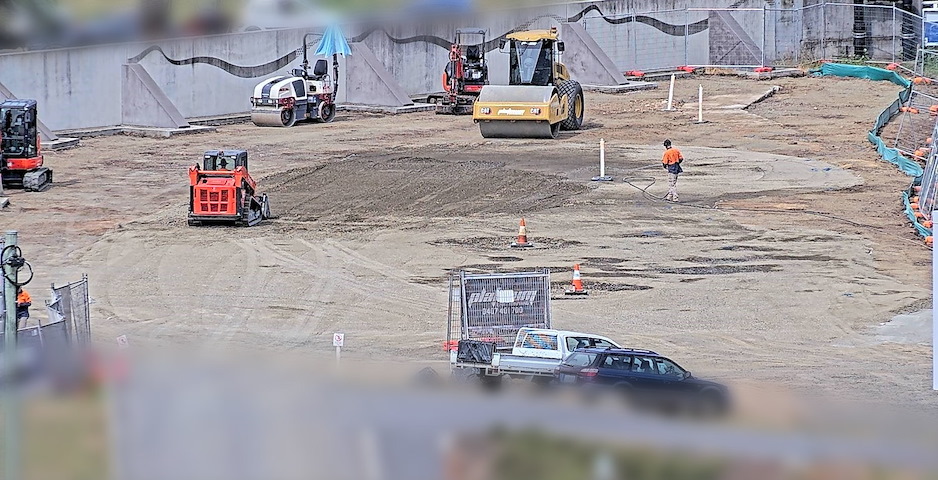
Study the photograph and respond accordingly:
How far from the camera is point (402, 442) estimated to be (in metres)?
5.66

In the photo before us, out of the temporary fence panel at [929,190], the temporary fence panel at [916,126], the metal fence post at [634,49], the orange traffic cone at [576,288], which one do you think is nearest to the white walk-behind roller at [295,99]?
the temporary fence panel at [916,126]

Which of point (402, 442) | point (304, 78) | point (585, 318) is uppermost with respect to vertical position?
point (304, 78)

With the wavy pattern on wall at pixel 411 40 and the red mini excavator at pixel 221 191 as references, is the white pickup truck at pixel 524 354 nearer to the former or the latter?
the red mini excavator at pixel 221 191

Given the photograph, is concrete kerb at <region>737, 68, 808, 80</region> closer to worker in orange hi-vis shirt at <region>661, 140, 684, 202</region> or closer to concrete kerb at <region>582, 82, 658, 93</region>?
concrete kerb at <region>582, 82, 658, 93</region>

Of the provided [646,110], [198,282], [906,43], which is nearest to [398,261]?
[198,282]

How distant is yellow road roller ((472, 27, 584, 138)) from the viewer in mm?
40594

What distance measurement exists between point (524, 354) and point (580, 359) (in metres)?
1.23

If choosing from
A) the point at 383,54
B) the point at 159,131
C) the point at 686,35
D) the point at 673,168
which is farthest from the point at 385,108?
A: the point at 673,168

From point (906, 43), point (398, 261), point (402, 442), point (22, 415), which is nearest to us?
point (402, 442)

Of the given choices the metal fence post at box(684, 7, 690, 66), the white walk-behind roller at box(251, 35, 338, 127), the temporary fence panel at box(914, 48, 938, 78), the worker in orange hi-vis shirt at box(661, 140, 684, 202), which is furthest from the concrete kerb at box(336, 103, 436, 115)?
the worker in orange hi-vis shirt at box(661, 140, 684, 202)

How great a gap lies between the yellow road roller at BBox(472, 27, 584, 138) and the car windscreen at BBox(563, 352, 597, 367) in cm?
2573

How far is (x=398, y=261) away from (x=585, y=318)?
5425 mm

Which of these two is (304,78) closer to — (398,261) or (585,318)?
(398,261)

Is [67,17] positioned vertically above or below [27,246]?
above
